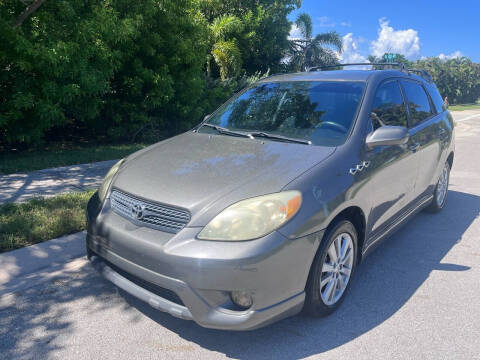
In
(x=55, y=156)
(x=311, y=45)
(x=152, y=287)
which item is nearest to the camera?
(x=152, y=287)

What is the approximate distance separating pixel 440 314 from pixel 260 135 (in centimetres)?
206

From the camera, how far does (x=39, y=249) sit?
4012 mm

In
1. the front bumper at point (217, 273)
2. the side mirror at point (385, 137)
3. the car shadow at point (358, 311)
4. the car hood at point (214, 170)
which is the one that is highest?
the side mirror at point (385, 137)

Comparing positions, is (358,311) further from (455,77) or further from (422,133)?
(455,77)

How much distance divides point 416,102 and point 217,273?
3437mm

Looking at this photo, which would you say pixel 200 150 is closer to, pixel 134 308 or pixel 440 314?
pixel 134 308

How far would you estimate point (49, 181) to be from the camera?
6316 mm

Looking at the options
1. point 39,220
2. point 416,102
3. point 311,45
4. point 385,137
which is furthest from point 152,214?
point 311,45

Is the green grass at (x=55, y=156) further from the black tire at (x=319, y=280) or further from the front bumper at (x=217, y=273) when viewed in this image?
the black tire at (x=319, y=280)

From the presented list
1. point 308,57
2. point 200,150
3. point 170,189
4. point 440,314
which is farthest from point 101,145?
point 308,57

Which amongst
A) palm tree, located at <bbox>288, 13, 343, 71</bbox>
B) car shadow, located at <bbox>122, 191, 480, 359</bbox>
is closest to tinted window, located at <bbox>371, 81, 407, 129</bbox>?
car shadow, located at <bbox>122, 191, 480, 359</bbox>

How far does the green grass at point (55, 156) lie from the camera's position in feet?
23.5

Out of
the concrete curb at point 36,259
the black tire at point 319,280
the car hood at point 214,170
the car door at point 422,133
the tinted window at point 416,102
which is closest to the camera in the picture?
the car hood at point 214,170

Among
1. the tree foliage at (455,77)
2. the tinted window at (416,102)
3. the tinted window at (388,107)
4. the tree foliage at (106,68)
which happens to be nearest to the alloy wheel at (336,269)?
the tinted window at (388,107)
